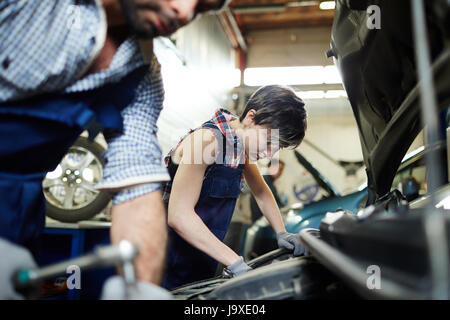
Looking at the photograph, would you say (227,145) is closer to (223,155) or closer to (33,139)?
(223,155)

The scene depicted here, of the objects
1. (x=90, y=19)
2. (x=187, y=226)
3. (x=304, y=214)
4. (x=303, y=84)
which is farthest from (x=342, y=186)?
(x=90, y=19)

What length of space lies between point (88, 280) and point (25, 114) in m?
1.67

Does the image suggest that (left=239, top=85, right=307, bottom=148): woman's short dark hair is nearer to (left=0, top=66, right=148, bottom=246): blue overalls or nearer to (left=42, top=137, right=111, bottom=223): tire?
(left=0, top=66, right=148, bottom=246): blue overalls

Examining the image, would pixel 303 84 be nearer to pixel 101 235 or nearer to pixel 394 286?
pixel 101 235

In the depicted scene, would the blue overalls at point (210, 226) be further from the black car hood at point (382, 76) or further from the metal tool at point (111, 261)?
the metal tool at point (111, 261)

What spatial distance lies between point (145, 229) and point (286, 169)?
690 centimetres

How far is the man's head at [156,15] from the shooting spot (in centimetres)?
70

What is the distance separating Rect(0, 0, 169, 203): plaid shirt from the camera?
67cm

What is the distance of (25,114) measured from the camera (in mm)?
702

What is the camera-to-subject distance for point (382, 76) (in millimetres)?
922

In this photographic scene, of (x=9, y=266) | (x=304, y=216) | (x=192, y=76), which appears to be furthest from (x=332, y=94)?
(x=9, y=266)

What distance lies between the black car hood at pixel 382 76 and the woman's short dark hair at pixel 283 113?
0.26 metres

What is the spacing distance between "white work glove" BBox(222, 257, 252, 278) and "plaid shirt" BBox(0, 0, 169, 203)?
1.57 feet
